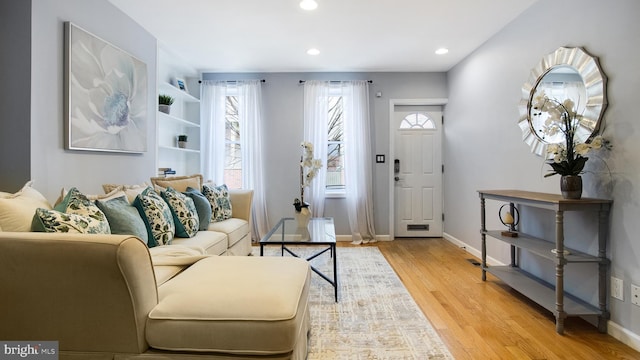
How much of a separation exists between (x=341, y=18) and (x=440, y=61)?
72.7 inches

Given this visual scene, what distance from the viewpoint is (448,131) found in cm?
453

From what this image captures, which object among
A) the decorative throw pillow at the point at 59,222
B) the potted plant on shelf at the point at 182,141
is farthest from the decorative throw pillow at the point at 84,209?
the potted plant on shelf at the point at 182,141

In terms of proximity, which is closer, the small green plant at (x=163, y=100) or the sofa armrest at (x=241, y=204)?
the sofa armrest at (x=241, y=204)

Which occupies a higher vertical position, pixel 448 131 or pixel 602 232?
pixel 448 131

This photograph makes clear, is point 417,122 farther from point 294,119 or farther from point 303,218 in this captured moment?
point 303,218

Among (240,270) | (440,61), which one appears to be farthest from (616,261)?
(440,61)

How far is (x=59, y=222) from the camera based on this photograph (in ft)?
5.17

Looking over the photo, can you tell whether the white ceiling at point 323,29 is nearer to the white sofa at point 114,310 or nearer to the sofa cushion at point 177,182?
the sofa cushion at point 177,182

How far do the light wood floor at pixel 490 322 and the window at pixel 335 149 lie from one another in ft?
5.58

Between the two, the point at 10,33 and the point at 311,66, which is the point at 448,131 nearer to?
the point at 311,66

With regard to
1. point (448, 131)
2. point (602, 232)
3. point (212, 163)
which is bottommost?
point (602, 232)

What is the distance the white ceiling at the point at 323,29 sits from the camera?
2.76 meters

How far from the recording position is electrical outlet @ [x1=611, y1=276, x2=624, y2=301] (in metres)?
1.90

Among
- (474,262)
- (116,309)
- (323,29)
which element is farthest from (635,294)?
(323,29)
